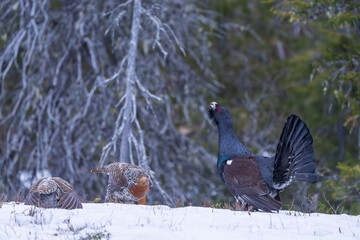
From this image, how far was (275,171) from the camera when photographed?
7590 mm

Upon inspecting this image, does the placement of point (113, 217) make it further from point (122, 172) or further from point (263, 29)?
point (263, 29)

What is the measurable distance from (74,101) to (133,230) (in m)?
6.10

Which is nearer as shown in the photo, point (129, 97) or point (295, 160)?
point (295, 160)

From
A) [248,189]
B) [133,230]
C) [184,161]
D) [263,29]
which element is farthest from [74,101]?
[263,29]

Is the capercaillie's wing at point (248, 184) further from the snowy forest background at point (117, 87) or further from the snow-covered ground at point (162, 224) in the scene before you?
the snowy forest background at point (117, 87)

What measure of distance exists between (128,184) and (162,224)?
2.00 m

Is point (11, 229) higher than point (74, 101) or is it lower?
higher

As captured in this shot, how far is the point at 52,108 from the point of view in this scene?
11539 millimetres

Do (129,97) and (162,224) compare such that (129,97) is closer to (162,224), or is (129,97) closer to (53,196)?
(53,196)

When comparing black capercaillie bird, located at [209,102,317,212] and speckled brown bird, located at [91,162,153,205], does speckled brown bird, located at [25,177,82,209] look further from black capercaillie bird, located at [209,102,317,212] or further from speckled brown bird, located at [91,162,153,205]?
black capercaillie bird, located at [209,102,317,212]

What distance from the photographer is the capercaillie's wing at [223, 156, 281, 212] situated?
23.9ft

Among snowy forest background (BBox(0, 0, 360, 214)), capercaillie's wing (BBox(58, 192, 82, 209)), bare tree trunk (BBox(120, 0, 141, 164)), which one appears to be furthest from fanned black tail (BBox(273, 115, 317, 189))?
bare tree trunk (BBox(120, 0, 141, 164))

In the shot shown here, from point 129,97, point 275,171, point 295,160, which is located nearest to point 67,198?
point 275,171

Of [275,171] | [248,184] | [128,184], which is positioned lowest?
[128,184]
